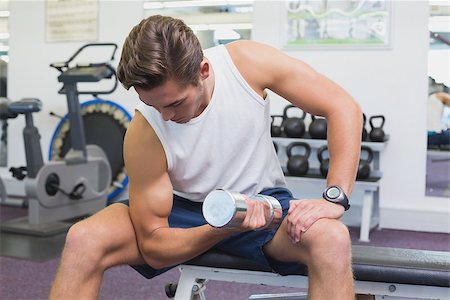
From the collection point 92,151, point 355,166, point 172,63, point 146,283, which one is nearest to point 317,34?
point 92,151

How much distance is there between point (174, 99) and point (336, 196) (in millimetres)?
492

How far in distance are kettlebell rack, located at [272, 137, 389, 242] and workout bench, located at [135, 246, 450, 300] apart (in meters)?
2.15

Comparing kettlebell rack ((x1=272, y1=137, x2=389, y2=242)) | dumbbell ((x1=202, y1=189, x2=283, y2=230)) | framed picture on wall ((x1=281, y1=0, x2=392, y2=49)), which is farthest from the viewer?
framed picture on wall ((x1=281, y1=0, x2=392, y2=49))

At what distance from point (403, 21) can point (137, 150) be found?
3063 millimetres

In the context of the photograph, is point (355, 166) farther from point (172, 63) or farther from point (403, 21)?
point (403, 21)

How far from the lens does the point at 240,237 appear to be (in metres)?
1.54

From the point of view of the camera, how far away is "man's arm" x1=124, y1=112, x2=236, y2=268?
4.89 ft

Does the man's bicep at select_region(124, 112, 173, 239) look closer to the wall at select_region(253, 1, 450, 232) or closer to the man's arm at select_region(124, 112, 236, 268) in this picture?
the man's arm at select_region(124, 112, 236, 268)

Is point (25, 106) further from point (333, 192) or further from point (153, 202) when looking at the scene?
point (333, 192)

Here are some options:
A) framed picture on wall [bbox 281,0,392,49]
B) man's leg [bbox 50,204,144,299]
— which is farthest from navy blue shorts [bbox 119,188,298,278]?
framed picture on wall [bbox 281,0,392,49]

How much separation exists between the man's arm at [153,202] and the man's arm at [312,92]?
0.35 meters

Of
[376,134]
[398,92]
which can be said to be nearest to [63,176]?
[376,134]

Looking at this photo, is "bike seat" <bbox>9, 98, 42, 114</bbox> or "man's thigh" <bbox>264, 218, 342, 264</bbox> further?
"bike seat" <bbox>9, 98, 42, 114</bbox>

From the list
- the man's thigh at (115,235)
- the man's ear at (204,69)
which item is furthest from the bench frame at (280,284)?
the man's ear at (204,69)
